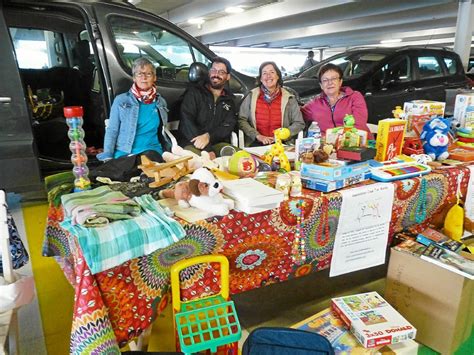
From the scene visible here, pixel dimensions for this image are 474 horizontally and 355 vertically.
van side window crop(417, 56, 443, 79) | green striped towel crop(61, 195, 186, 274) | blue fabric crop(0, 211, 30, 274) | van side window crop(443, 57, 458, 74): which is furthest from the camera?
van side window crop(443, 57, 458, 74)

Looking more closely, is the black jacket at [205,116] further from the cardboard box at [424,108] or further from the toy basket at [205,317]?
the toy basket at [205,317]

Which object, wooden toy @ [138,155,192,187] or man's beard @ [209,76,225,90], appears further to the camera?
man's beard @ [209,76,225,90]

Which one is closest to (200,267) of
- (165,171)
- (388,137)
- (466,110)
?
(165,171)

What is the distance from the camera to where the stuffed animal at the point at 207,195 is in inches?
Answer: 48.8

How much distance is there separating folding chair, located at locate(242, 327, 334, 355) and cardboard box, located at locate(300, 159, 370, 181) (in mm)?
574

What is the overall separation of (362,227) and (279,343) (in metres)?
0.58

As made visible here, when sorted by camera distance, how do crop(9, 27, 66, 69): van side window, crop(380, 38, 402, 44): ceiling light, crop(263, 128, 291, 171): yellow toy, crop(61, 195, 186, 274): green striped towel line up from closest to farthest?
crop(61, 195, 186, 274): green striped towel < crop(263, 128, 291, 171): yellow toy < crop(9, 27, 66, 69): van side window < crop(380, 38, 402, 44): ceiling light

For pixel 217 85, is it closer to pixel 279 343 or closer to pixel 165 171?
pixel 165 171

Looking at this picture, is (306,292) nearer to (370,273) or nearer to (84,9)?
(370,273)

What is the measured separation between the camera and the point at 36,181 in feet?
9.17

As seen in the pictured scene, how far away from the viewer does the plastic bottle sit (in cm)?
145

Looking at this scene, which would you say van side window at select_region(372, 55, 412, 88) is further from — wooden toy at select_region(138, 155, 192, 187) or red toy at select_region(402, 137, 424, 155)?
wooden toy at select_region(138, 155, 192, 187)

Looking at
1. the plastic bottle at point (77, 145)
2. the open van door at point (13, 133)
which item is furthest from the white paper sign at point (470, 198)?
the open van door at point (13, 133)

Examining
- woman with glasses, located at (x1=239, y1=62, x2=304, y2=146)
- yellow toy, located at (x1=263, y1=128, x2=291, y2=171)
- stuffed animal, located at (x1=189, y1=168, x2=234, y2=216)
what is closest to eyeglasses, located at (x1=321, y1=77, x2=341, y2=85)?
woman with glasses, located at (x1=239, y1=62, x2=304, y2=146)
